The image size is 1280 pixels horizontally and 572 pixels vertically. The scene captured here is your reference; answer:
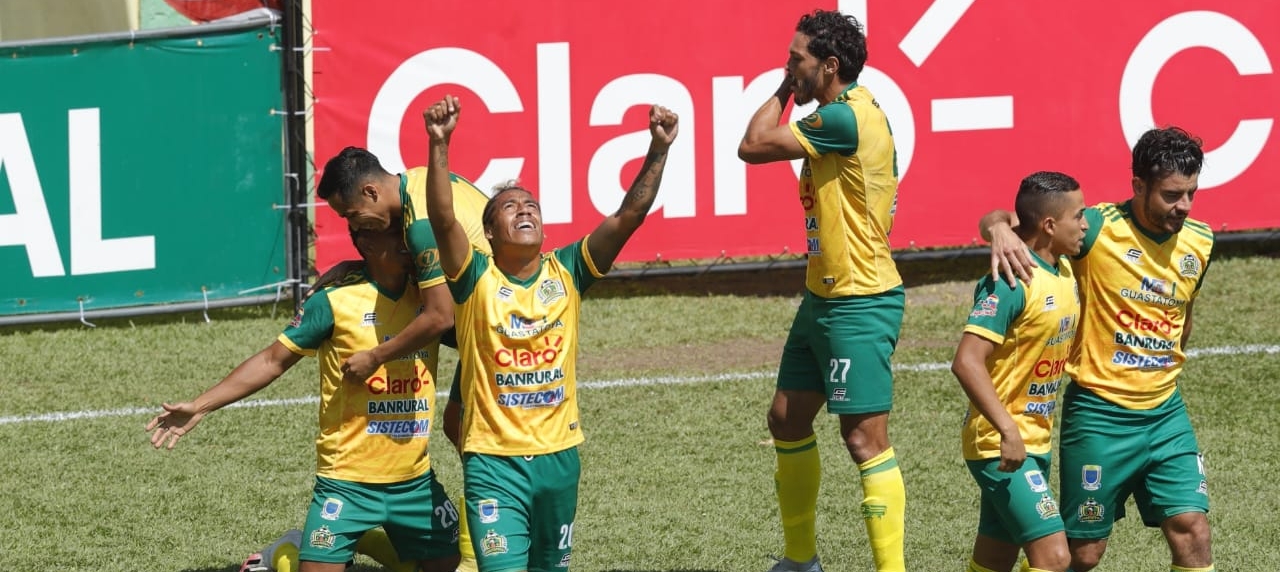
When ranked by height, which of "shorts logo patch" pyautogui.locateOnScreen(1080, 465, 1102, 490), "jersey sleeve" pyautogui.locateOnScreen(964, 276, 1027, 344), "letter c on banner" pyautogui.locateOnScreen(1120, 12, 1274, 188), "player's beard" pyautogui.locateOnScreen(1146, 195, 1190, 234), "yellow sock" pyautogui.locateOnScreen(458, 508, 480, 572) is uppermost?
"letter c on banner" pyautogui.locateOnScreen(1120, 12, 1274, 188)

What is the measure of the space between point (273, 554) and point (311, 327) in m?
1.47

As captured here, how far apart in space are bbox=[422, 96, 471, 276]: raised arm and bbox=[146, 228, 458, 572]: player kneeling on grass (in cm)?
57

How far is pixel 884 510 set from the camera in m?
6.97

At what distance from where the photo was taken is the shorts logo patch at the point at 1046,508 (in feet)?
20.7

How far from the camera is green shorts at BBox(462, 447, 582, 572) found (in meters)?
6.00

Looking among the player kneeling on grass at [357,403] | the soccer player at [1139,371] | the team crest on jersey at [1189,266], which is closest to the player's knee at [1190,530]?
the soccer player at [1139,371]

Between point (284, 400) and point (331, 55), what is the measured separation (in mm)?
2733

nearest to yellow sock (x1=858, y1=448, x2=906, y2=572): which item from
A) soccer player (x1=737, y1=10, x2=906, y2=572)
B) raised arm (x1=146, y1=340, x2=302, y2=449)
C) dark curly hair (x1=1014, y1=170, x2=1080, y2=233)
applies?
soccer player (x1=737, y1=10, x2=906, y2=572)

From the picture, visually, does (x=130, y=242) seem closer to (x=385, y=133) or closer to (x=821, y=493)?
(x=385, y=133)

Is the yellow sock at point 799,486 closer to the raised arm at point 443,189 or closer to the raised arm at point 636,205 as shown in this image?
the raised arm at point 636,205

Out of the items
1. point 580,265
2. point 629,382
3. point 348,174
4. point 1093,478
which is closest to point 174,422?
point 348,174

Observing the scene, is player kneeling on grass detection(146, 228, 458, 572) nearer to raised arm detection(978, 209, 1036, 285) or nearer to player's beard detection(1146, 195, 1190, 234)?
raised arm detection(978, 209, 1036, 285)

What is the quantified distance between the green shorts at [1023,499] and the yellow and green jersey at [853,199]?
105cm

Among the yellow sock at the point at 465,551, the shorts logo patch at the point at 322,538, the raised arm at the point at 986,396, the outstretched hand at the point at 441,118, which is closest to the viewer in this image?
the outstretched hand at the point at 441,118
